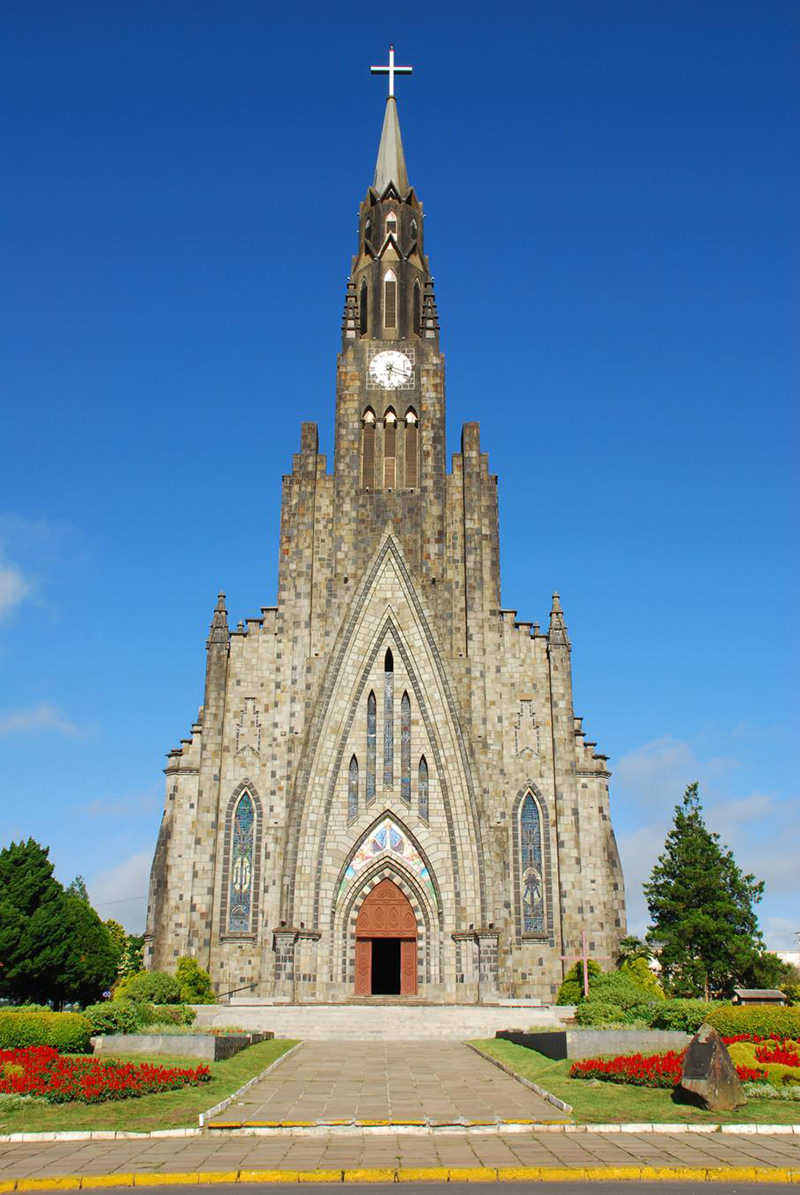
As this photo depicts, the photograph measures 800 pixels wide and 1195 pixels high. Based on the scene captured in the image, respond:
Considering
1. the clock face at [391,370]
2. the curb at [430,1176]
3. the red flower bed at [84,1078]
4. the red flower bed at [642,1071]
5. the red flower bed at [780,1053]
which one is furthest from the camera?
the clock face at [391,370]

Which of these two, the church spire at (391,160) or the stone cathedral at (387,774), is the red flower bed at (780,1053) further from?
the church spire at (391,160)

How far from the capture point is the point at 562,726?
40.3m

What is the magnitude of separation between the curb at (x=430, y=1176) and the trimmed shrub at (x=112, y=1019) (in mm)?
12510

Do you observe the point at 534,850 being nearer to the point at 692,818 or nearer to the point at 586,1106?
the point at 692,818

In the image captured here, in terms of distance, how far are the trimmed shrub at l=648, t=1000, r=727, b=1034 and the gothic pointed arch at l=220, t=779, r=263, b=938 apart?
18.6 meters

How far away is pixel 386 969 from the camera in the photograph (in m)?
43.5

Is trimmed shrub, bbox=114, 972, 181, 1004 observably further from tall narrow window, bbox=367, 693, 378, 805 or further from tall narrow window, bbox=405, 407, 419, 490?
tall narrow window, bbox=405, 407, 419, 490

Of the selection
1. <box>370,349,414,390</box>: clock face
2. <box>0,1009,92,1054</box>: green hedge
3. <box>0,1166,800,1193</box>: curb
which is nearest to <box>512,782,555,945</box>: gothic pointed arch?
<box>370,349,414,390</box>: clock face

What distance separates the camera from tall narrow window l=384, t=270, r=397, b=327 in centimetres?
4725

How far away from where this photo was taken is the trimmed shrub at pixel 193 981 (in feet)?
117

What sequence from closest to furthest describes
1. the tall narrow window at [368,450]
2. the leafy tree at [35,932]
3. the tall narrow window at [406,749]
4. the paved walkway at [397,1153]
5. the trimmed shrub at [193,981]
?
the paved walkway at [397,1153]
the trimmed shrub at [193,981]
the tall narrow window at [406,749]
the leafy tree at [35,932]
the tall narrow window at [368,450]

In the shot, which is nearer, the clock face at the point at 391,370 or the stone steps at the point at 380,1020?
the stone steps at the point at 380,1020

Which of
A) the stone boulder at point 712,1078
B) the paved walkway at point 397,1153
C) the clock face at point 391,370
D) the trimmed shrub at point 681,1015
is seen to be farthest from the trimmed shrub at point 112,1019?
the clock face at point 391,370

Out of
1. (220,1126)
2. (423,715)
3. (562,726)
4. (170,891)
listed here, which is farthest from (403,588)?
(220,1126)
